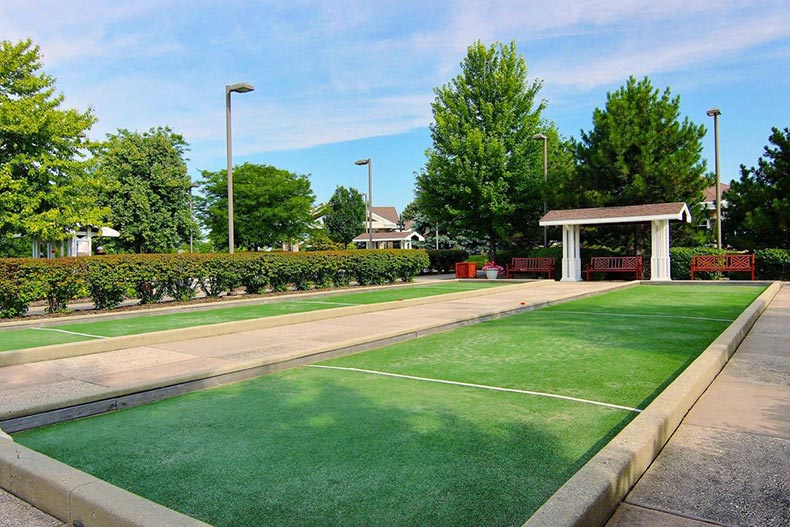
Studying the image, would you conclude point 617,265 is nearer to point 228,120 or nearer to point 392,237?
point 228,120

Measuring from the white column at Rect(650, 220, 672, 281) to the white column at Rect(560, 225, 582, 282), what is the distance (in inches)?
122

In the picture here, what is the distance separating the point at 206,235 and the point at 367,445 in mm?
41611

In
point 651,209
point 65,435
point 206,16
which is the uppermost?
point 206,16

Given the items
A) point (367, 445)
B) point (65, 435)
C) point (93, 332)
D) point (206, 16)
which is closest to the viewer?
point (367, 445)

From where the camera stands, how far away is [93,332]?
1057 cm

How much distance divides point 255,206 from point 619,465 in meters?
38.9

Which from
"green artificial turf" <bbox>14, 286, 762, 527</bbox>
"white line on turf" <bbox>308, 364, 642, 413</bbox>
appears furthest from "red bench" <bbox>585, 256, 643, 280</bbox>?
"white line on turf" <bbox>308, 364, 642, 413</bbox>

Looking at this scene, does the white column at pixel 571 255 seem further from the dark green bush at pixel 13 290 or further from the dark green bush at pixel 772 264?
the dark green bush at pixel 13 290

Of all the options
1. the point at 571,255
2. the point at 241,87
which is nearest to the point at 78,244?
the point at 241,87

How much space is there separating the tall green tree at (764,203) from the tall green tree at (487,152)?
30.0ft

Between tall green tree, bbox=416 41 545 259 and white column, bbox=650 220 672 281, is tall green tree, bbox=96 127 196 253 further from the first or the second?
white column, bbox=650 220 672 281

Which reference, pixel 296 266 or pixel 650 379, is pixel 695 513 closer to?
pixel 650 379

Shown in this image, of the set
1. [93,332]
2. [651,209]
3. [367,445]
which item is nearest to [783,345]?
[367,445]

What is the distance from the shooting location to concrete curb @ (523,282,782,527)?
8.52 feet
